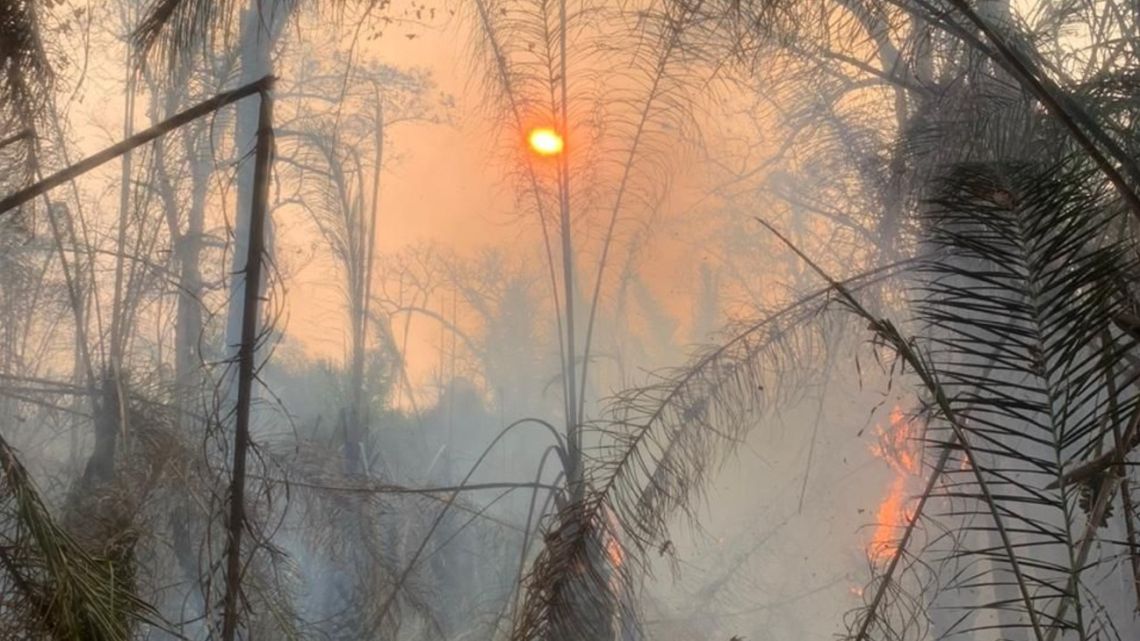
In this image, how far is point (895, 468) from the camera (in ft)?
10.3

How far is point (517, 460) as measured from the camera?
3.47 m

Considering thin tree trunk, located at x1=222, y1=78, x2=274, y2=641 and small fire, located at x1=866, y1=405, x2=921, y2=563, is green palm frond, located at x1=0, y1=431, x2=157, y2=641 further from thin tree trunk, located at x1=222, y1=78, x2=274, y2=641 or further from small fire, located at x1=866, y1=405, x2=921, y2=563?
small fire, located at x1=866, y1=405, x2=921, y2=563

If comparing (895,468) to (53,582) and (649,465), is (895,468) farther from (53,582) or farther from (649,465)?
(53,582)

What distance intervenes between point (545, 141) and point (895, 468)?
1451 mm

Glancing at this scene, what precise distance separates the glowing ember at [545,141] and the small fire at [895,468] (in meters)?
1.30

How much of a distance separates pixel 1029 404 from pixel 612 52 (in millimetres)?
1831

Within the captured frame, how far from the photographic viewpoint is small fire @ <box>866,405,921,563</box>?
10.1 ft

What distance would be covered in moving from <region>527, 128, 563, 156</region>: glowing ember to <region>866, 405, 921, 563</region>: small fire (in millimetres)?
1297

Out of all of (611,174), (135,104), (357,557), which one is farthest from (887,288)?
(135,104)

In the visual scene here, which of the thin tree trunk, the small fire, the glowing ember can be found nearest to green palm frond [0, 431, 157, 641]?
the thin tree trunk

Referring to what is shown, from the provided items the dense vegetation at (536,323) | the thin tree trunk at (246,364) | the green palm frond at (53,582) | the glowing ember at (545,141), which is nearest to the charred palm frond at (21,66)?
the dense vegetation at (536,323)

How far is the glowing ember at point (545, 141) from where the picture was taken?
3.12 m

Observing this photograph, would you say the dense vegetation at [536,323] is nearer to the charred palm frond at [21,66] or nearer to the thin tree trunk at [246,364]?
the charred palm frond at [21,66]

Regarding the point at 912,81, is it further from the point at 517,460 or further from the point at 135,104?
the point at 135,104
